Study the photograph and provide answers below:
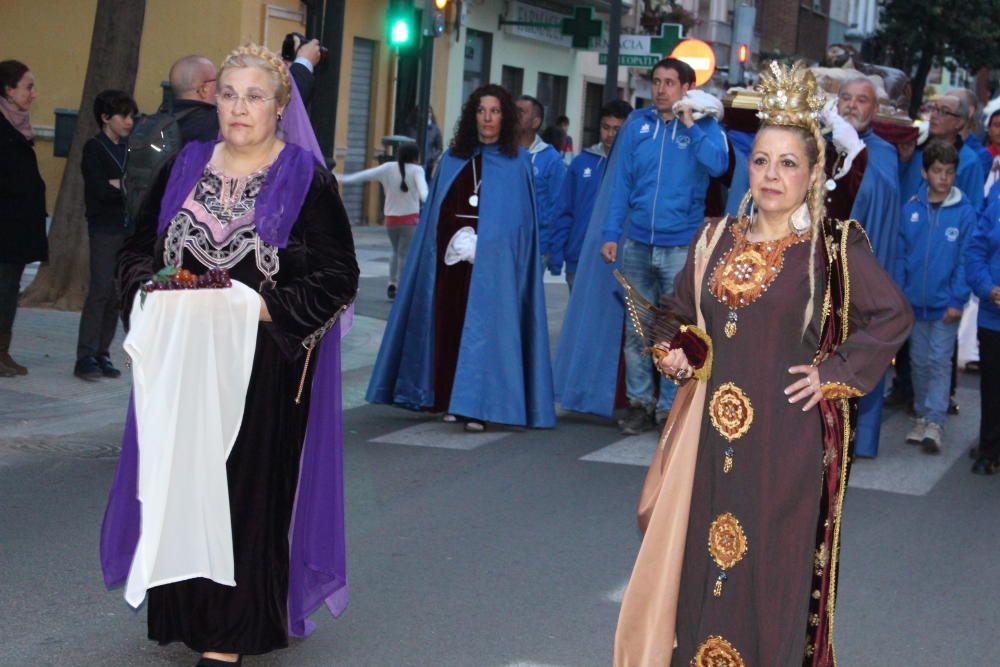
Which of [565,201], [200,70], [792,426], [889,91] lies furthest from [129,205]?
[889,91]

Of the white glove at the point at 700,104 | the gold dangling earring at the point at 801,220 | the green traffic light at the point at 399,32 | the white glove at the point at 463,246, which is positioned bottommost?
the white glove at the point at 463,246

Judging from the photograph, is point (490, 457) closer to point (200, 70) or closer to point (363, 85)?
point (200, 70)

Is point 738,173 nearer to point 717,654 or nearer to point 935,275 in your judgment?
point 935,275

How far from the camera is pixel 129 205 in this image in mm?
8695

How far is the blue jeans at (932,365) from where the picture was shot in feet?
32.4

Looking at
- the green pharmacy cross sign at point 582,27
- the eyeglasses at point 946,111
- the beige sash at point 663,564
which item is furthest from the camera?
the green pharmacy cross sign at point 582,27

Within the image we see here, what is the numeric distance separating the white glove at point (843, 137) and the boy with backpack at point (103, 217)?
430 cm

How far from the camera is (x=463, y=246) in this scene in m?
9.33

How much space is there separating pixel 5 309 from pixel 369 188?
1621 centimetres

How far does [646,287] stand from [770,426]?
16.6ft

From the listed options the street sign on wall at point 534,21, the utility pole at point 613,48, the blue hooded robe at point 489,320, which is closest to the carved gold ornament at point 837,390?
the blue hooded robe at point 489,320

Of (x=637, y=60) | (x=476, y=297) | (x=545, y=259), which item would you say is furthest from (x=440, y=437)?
(x=637, y=60)

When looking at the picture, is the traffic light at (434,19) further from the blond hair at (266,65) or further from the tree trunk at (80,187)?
the blond hair at (266,65)

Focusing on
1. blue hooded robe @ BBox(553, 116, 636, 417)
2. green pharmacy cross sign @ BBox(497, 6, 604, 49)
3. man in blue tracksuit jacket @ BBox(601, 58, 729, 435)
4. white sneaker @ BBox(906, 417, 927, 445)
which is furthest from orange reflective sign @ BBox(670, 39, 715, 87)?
man in blue tracksuit jacket @ BBox(601, 58, 729, 435)
